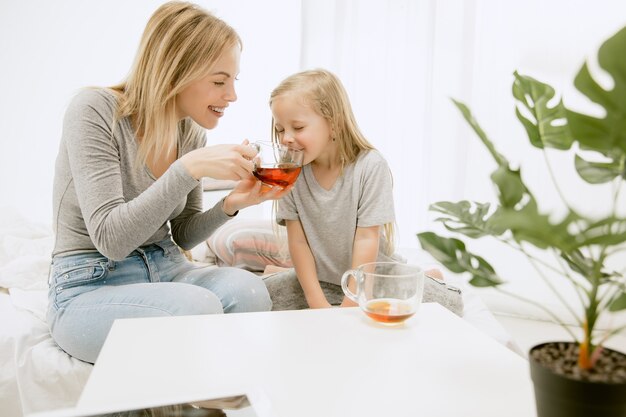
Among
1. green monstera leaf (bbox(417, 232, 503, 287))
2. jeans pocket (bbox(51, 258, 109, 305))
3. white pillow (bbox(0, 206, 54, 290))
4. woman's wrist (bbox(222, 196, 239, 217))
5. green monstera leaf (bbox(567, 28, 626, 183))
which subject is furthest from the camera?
white pillow (bbox(0, 206, 54, 290))

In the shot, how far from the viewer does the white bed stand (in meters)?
1.26

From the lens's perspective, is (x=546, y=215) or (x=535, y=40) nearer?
(x=546, y=215)

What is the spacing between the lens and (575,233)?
45 centimetres

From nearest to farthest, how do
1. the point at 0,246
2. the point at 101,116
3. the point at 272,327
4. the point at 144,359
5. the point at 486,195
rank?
the point at 144,359 → the point at 272,327 → the point at 101,116 → the point at 0,246 → the point at 486,195

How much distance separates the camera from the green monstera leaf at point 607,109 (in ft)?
1.35

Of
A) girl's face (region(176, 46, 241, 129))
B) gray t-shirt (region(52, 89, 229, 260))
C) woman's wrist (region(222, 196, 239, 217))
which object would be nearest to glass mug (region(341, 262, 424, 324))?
gray t-shirt (region(52, 89, 229, 260))

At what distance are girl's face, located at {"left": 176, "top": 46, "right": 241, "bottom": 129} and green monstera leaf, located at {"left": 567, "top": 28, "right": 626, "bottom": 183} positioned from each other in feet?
3.89

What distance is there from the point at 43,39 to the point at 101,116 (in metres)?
2.24

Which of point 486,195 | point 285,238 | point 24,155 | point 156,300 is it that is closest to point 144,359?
point 156,300

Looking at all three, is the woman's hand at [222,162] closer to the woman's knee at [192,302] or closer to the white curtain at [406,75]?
the woman's knee at [192,302]

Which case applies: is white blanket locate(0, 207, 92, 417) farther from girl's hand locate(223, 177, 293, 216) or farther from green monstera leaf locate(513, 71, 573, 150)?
green monstera leaf locate(513, 71, 573, 150)

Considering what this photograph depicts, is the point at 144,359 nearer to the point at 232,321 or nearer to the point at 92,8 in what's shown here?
the point at 232,321

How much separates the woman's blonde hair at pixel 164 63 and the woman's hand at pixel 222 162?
222 mm

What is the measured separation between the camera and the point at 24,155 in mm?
3289
